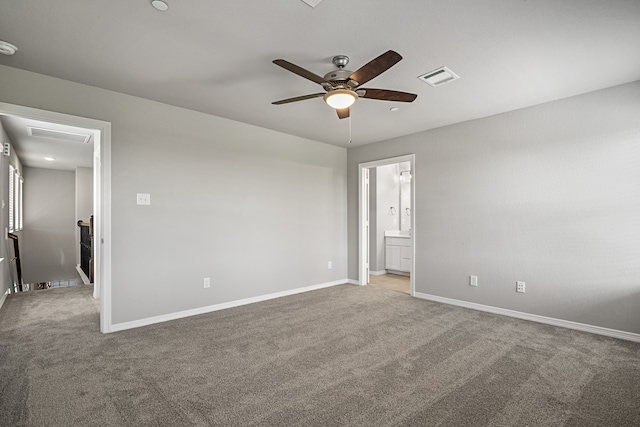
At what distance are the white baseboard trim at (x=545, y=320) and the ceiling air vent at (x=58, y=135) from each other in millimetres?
5765

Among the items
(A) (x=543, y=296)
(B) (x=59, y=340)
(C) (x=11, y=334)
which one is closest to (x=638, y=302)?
(A) (x=543, y=296)

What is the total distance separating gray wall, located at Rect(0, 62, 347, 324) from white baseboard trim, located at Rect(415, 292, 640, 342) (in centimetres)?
208

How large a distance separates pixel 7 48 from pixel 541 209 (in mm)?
5289

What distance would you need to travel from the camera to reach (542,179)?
3.59m

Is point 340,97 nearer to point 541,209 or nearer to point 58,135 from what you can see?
point 541,209

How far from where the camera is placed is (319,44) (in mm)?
2359

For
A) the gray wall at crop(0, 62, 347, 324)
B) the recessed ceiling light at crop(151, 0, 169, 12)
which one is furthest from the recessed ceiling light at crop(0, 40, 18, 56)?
the recessed ceiling light at crop(151, 0, 169, 12)

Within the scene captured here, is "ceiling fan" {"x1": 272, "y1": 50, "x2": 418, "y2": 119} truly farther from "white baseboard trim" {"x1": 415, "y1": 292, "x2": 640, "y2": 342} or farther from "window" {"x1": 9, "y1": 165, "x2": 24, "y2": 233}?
"window" {"x1": 9, "y1": 165, "x2": 24, "y2": 233}

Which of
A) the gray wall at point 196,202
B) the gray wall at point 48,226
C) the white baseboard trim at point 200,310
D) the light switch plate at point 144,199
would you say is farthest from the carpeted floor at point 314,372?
the gray wall at point 48,226

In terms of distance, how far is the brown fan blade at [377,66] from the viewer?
200 cm

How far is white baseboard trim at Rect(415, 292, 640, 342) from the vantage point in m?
3.09

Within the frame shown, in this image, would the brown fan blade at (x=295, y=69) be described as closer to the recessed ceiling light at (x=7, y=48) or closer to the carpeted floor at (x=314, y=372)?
the recessed ceiling light at (x=7, y=48)

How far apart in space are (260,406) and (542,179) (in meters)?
3.74

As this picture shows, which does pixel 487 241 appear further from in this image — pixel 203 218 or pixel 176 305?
pixel 176 305
